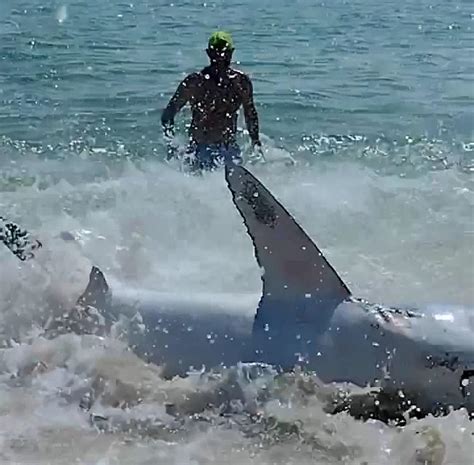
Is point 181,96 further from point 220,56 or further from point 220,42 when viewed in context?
point 220,42

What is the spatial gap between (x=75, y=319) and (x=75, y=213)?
318 cm

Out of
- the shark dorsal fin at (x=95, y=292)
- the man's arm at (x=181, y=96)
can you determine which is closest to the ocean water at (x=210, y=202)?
the shark dorsal fin at (x=95, y=292)

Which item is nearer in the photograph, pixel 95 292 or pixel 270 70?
pixel 95 292

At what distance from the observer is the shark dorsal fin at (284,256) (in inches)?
183

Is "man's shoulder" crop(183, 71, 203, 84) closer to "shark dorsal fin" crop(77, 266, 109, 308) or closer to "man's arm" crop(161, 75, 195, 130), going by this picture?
"man's arm" crop(161, 75, 195, 130)

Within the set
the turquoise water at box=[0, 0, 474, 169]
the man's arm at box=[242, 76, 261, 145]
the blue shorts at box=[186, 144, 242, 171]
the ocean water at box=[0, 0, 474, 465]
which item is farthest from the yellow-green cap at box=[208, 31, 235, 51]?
the turquoise water at box=[0, 0, 474, 169]

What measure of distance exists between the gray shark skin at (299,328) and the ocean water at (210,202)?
104 millimetres

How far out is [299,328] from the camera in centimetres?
457

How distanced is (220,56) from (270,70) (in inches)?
245

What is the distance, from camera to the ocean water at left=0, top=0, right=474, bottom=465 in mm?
4484

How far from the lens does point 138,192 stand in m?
8.62

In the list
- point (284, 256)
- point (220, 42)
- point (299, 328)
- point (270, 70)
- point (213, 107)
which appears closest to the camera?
point (299, 328)

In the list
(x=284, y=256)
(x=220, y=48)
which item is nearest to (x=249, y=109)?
(x=220, y=48)

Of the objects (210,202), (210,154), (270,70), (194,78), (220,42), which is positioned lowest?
(210,202)
